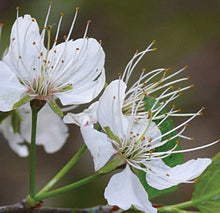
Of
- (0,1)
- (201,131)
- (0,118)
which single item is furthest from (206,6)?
(0,118)

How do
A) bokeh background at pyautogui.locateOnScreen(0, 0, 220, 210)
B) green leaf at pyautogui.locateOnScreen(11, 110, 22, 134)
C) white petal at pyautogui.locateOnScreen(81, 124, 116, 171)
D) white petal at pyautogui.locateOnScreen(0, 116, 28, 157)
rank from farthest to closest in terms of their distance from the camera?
bokeh background at pyautogui.locateOnScreen(0, 0, 220, 210)
white petal at pyautogui.locateOnScreen(0, 116, 28, 157)
green leaf at pyautogui.locateOnScreen(11, 110, 22, 134)
white petal at pyautogui.locateOnScreen(81, 124, 116, 171)

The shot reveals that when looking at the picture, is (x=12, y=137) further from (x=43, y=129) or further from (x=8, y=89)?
(x=8, y=89)

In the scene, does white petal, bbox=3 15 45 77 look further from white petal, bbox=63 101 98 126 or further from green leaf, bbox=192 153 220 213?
green leaf, bbox=192 153 220 213

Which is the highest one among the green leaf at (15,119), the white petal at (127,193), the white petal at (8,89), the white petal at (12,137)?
the white petal at (8,89)

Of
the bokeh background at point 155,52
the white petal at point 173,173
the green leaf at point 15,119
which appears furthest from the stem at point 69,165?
the bokeh background at point 155,52

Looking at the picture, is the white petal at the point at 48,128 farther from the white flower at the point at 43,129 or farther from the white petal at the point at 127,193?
the white petal at the point at 127,193

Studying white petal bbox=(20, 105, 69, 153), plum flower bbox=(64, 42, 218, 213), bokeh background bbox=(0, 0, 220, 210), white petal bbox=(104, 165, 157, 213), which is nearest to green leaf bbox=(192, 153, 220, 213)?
plum flower bbox=(64, 42, 218, 213)
